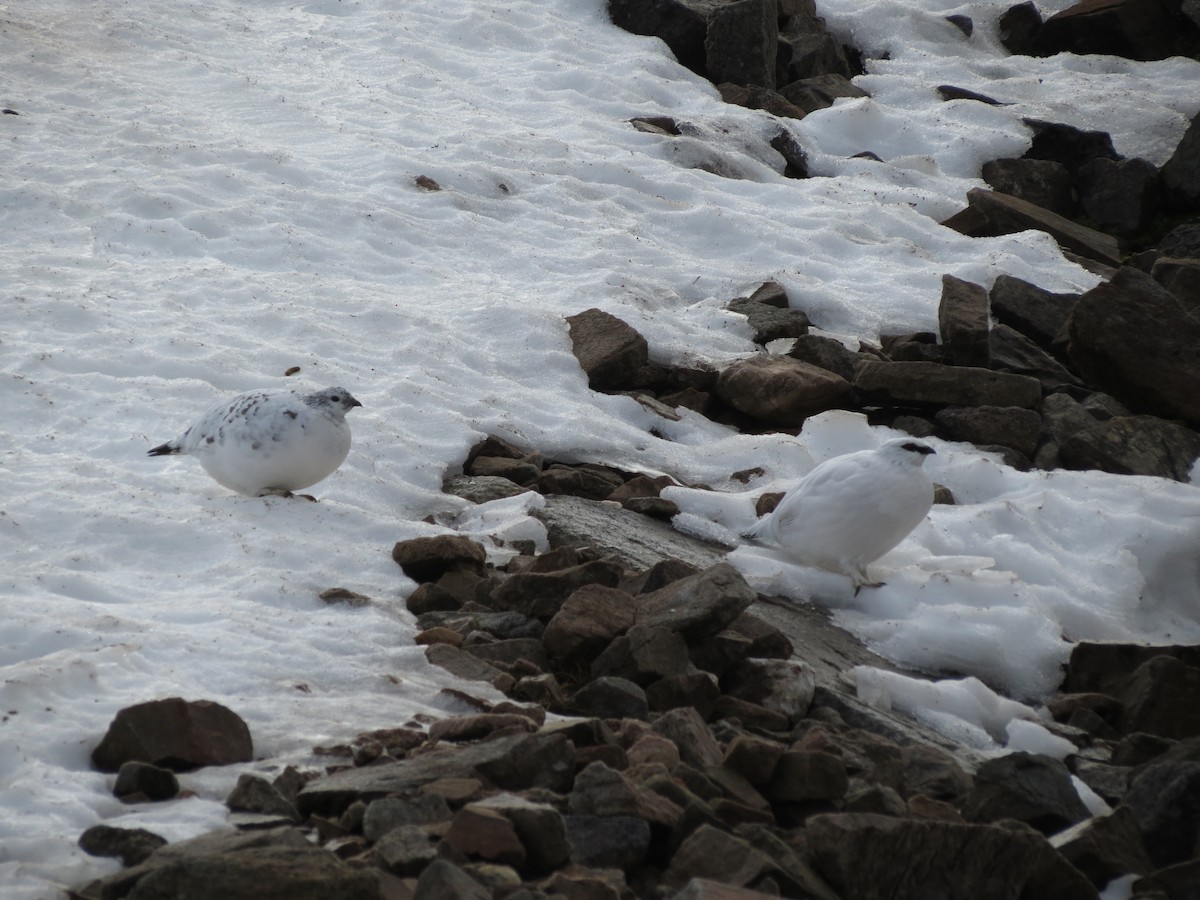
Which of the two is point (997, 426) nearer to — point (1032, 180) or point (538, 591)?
point (538, 591)

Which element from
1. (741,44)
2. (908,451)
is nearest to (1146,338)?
(908,451)

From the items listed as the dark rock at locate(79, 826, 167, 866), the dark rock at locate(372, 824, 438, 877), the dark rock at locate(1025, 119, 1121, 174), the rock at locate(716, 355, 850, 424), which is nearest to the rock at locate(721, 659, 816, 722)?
the dark rock at locate(372, 824, 438, 877)

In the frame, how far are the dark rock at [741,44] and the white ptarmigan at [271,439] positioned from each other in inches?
285

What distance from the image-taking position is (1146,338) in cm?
767

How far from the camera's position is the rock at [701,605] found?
4289 millimetres

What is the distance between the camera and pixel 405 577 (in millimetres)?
5004

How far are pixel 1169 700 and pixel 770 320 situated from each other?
153 inches

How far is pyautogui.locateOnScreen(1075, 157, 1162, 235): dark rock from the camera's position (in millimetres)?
10977

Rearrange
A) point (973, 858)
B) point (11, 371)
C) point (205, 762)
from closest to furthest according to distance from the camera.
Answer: point (973, 858) < point (205, 762) < point (11, 371)

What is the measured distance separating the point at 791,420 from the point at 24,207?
4649 mm

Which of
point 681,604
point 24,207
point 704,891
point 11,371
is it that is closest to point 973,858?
point 704,891

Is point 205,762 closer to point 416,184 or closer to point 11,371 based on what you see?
point 11,371

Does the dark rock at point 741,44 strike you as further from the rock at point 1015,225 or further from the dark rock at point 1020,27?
the dark rock at point 1020,27

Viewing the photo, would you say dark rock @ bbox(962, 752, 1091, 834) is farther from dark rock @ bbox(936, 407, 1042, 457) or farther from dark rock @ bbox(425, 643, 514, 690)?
dark rock @ bbox(936, 407, 1042, 457)
